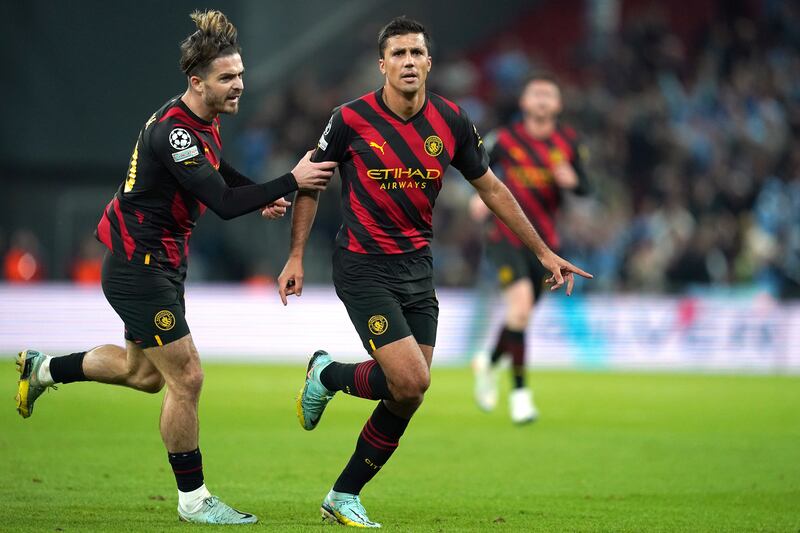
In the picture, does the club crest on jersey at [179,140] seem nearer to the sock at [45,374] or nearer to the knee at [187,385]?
the knee at [187,385]

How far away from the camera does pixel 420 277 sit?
644 centimetres

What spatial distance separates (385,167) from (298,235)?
568 mm

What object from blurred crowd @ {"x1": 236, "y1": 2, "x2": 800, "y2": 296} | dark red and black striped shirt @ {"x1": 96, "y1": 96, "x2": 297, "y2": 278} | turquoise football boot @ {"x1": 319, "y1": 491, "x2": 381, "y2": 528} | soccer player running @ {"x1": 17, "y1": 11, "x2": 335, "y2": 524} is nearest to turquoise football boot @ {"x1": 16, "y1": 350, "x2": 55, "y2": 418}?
soccer player running @ {"x1": 17, "y1": 11, "x2": 335, "y2": 524}

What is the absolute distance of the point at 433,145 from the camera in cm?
638

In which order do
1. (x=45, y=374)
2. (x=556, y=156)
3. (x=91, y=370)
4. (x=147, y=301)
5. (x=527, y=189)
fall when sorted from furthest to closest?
1. (x=556, y=156)
2. (x=527, y=189)
3. (x=45, y=374)
4. (x=91, y=370)
5. (x=147, y=301)

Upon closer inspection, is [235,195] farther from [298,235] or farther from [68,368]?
[68,368]

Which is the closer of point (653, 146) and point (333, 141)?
point (333, 141)

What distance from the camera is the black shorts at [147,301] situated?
6.29 meters

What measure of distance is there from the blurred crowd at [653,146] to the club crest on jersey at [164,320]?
11471 millimetres

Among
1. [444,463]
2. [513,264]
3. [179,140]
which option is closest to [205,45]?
[179,140]

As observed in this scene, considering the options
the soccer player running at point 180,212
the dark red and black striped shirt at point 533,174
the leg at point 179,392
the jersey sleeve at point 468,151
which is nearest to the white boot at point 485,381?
the dark red and black striped shirt at point 533,174

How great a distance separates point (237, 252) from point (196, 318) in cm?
337

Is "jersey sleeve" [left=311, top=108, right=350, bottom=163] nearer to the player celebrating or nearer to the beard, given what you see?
the player celebrating

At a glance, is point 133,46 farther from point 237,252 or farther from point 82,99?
point 237,252
